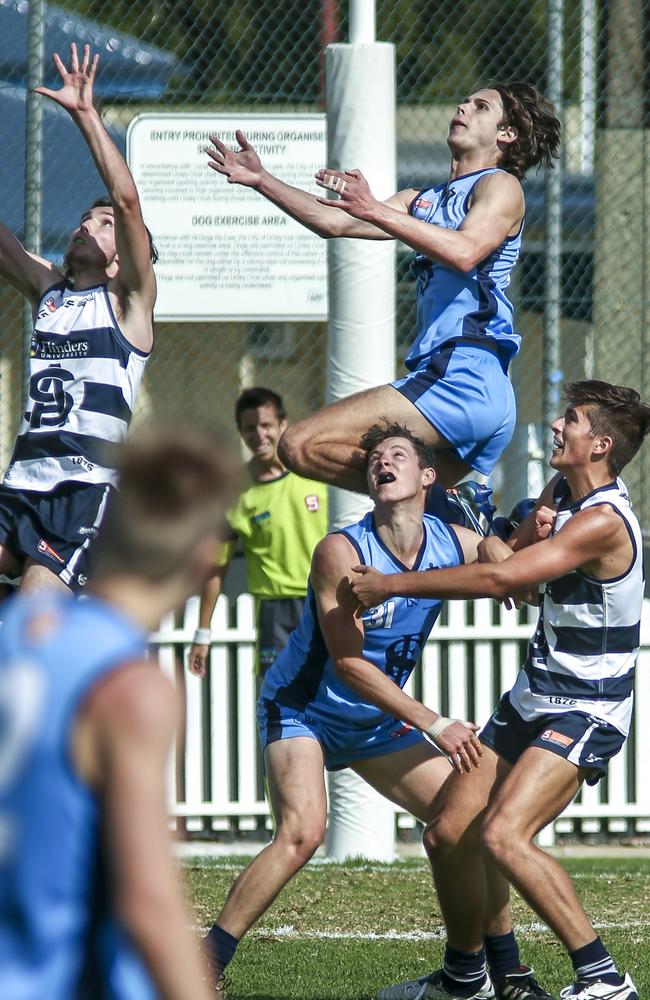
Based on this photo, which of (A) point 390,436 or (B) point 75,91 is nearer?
(B) point 75,91

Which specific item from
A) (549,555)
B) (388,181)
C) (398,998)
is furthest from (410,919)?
(388,181)

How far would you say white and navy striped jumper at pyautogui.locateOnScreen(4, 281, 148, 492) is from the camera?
5.11 m

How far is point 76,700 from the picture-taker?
214cm

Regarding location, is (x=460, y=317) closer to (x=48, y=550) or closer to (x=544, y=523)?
(x=544, y=523)

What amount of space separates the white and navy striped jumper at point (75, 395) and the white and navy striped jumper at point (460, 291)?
3.51ft

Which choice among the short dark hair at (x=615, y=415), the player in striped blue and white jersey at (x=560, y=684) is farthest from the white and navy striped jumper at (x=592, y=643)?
the short dark hair at (x=615, y=415)

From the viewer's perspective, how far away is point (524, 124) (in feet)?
17.6

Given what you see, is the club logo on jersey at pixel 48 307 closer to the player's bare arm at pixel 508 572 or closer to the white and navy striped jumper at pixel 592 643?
the player's bare arm at pixel 508 572

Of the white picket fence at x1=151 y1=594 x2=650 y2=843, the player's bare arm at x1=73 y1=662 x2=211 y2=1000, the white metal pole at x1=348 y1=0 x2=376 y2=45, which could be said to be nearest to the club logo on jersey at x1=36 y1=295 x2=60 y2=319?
the player's bare arm at x1=73 y1=662 x2=211 y2=1000

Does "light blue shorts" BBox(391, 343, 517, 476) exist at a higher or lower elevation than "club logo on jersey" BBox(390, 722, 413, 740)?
higher

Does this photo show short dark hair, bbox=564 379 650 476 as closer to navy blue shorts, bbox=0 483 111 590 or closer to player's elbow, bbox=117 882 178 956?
navy blue shorts, bbox=0 483 111 590

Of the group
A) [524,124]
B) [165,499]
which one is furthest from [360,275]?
[165,499]

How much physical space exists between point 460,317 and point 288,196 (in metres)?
0.79

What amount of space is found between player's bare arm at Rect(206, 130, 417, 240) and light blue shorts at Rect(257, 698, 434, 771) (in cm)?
171
